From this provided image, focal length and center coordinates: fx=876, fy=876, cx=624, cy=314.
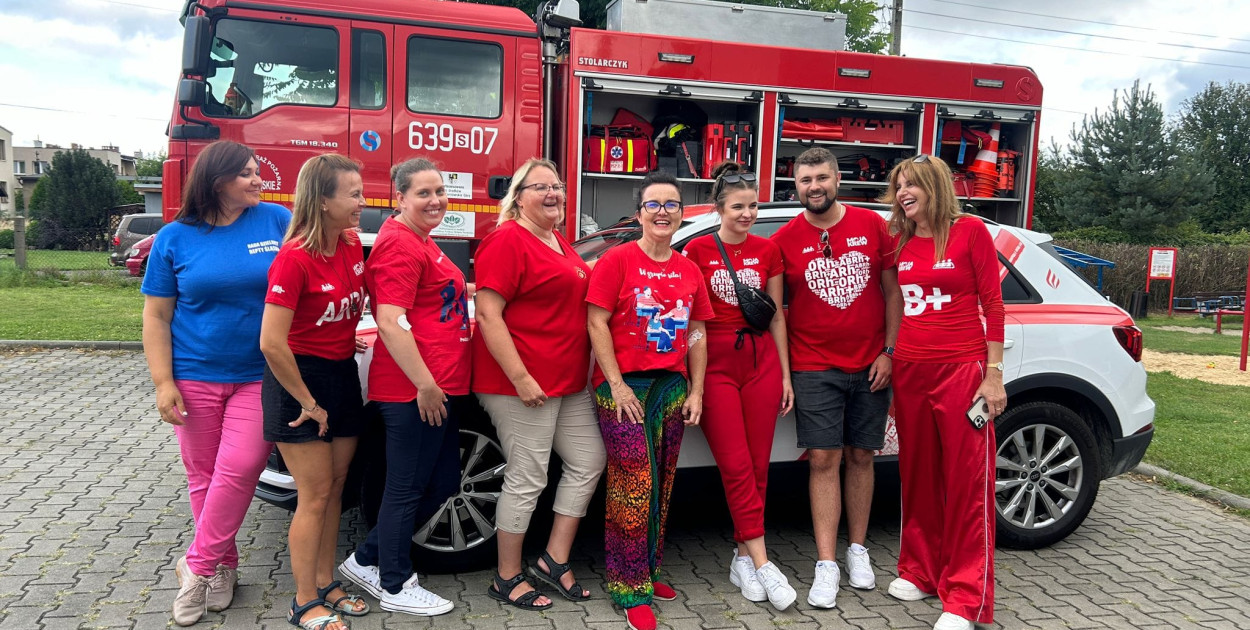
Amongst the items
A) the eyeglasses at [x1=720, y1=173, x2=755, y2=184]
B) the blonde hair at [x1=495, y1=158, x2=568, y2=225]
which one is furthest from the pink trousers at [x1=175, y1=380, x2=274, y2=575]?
the eyeglasses at [x1=720, y1=173, x2=755, y2=184]

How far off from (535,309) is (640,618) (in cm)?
127

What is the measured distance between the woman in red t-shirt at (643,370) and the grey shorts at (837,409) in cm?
51

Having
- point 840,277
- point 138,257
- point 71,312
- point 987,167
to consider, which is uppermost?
point 987,167

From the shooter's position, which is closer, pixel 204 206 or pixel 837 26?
pixel 204 206

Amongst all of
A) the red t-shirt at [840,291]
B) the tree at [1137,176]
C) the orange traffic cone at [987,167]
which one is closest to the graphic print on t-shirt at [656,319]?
the red t-shirt at [840,291]

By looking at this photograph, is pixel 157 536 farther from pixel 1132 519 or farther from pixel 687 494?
pixel 1132 519

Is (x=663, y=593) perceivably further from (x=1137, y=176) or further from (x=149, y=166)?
(x=149, y=166)

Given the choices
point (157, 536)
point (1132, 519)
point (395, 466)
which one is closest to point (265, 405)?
point (395, 466)

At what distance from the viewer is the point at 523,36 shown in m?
6.82

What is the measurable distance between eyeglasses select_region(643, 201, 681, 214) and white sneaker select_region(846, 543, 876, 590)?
5.75ft

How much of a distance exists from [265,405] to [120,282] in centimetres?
1703

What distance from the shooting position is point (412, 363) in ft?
10.3

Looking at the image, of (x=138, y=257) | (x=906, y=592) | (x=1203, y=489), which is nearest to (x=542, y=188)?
(x=906, y=592)

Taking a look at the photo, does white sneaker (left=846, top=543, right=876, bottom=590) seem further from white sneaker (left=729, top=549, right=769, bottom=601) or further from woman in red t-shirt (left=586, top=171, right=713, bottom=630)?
woman in red t-shirt (left=586, top=171, right=713, bottom=630)
